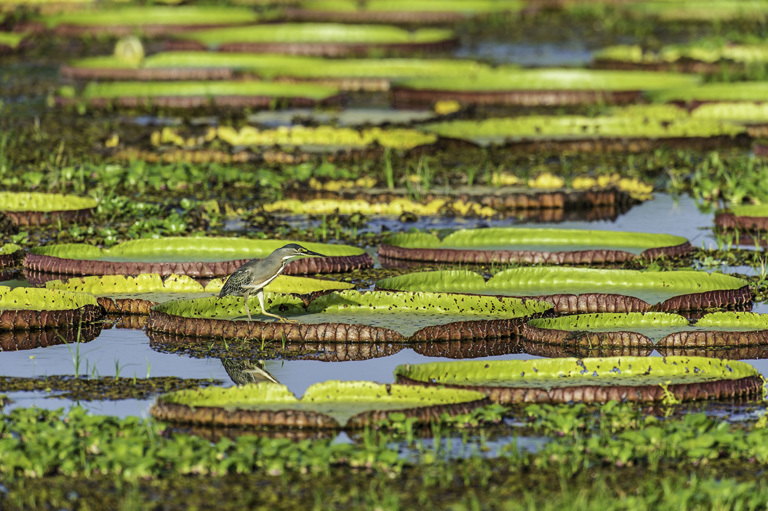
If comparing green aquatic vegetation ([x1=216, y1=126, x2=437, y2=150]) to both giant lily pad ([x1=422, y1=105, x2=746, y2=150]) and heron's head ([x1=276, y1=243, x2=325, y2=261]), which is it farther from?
heron's head ([x1=276, y1=243, x2=325, y2=261])

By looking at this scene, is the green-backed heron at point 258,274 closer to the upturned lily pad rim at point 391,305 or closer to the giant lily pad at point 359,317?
the giant lily pad at point 359,317

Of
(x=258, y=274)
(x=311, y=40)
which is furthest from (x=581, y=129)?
(x=258, y=274)

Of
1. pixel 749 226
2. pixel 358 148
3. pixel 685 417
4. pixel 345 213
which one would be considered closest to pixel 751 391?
pixel 685 417

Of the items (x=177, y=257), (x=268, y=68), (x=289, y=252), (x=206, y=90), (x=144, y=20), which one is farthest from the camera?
(x=144, y=20)

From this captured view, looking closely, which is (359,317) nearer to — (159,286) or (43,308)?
(159,286)

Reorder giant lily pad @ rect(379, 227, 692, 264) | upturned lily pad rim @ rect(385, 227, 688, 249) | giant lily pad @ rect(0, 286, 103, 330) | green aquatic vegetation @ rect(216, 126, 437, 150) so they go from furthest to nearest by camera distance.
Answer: green aquatic vegetation @ rect(216, 126, 437, 150), upturned lily pad rim @ rect(385, 227, 688, 249), giant lily pad @ rect(379, 227, 692, 264), giant lily pad @ rect(0, 286, 103, 330)

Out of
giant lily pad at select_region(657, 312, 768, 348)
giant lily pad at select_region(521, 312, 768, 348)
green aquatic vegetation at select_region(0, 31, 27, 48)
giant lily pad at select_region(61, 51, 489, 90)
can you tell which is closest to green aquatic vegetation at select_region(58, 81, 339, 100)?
giant lily pad at select_region(61, 51, 489, 90)

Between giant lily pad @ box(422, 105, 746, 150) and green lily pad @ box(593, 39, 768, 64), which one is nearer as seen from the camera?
giant lily pad @ box(422, 105, 746, 150)
